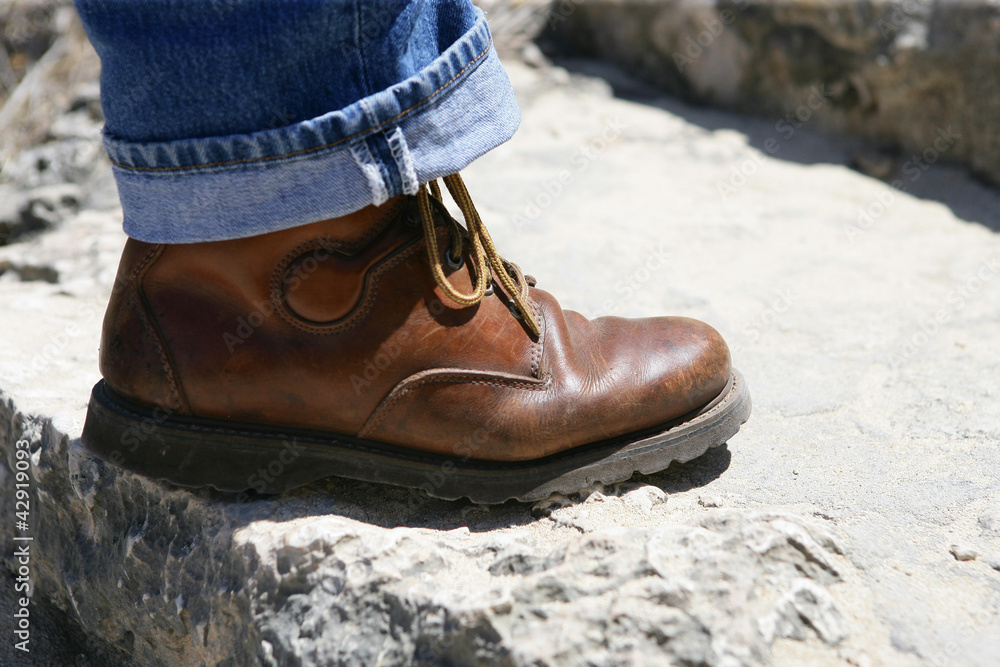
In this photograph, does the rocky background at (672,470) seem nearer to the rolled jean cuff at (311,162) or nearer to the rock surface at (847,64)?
the rock surface at (847,64)

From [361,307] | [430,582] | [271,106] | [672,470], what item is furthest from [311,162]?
[672,470]

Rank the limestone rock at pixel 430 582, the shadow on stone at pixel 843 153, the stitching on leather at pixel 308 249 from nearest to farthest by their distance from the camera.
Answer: the limestone rock at pixel 430 582 → the stitching on leather at pixel 308 249 → the shadow on stone at pixel 843 153

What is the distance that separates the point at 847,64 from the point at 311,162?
255 centimetres

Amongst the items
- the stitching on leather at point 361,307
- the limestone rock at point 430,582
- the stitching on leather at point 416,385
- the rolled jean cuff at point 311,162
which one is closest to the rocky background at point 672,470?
the limestone rock at point 430,582

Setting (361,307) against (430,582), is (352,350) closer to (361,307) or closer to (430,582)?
(361,307)

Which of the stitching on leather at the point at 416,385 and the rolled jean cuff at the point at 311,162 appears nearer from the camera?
the rolled jean cuff at the point at 311,162

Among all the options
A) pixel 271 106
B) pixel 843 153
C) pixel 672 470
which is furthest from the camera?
pixel 843 153

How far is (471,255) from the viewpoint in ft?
3.61

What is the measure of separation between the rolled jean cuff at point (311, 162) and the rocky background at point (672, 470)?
43 centimetres

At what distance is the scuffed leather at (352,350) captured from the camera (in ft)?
3.36

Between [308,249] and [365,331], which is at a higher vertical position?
[308,249]

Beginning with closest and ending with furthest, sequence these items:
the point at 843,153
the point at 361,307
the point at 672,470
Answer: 1. the point at 361,307
2. the point at 672,470
3. the point at 843,153

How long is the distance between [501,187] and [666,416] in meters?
1.52

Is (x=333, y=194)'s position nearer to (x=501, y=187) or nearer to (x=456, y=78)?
(x=456, y=78)
